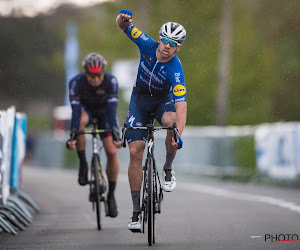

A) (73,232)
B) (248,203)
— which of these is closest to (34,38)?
(248,203)

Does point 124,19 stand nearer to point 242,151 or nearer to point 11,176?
point 11,176

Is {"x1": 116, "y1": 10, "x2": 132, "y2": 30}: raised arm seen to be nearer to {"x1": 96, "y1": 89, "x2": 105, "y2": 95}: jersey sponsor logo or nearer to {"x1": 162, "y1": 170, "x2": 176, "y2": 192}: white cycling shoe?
{"x1": 162, "y1": 170, "x2": 176, "y2": 192}: white cycling shoe

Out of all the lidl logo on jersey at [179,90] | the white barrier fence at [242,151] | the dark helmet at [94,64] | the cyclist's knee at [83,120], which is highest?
the white barrier fence at [242,151]

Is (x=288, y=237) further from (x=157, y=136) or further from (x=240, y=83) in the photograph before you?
(x=240, y=83)

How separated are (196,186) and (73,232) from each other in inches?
459

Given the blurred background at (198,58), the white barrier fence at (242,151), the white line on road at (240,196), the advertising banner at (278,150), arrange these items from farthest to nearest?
the blurred background at (198,58) < the white barrier fence at (242,151) < the advertising banner at (278,150) < the white line on road at (240,196)

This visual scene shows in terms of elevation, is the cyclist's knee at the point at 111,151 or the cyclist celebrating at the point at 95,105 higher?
the cyclist celebrating at the point at 95,105

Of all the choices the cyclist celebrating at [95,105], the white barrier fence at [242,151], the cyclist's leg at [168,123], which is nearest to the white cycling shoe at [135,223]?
the cyclist's leg at [168,123]

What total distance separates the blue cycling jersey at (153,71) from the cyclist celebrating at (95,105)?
1865mm

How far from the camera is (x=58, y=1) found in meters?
31.9

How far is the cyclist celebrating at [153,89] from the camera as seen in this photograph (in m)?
9.60

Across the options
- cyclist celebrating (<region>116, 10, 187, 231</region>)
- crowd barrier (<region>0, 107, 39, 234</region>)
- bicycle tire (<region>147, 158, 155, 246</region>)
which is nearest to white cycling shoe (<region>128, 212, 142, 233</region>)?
cyclist celebrating (<region>116, 10, 187, 231</region>)

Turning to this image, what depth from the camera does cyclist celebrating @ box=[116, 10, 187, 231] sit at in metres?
9.60

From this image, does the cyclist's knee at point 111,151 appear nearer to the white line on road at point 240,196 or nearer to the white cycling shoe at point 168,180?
the white cycling shoe at point 168,180
